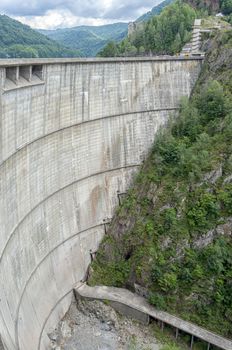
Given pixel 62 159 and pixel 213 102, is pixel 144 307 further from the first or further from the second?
pixel 213 102

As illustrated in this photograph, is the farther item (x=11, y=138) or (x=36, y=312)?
(x=36, y=312)

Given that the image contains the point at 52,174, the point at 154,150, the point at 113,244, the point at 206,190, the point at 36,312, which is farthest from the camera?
the point at 154,150

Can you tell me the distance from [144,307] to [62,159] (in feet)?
30.0

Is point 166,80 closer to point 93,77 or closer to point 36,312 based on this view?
point 93,77

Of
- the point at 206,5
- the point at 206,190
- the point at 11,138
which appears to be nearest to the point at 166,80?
the point at 206,190

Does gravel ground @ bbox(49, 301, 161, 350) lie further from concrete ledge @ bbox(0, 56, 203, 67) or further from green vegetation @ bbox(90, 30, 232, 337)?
concrete ledge @ bbox(0, 56, 203, 67)

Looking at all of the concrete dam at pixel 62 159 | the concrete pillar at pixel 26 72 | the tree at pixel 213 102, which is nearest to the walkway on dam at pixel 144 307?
the concrete dam at pixel 62 159

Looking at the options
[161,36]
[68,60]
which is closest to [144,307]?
[68,60]

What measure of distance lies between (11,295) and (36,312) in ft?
9.35

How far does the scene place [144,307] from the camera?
1916cm

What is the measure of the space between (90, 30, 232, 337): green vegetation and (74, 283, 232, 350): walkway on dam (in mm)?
411

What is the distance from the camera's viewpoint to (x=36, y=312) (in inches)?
660

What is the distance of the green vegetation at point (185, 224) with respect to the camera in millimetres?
18484

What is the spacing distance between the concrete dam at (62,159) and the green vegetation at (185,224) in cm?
154
